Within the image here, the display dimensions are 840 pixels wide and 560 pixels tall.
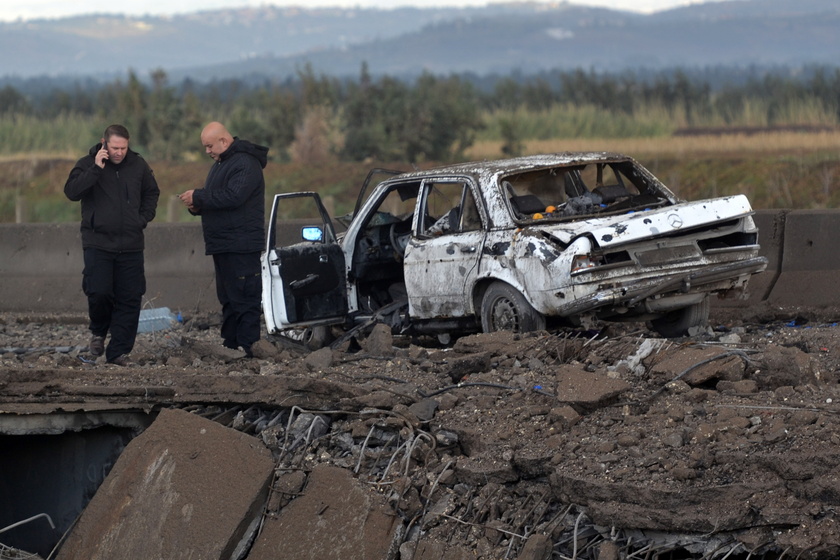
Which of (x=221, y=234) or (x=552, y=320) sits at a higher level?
(x=221, y=234)

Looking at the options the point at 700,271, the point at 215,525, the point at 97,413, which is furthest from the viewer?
the point at 700,271

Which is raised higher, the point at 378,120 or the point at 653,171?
the point at 378,120

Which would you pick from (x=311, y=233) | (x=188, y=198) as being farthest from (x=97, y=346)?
(x=311, y=233)

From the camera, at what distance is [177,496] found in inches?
241

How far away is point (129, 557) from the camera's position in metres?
6.02

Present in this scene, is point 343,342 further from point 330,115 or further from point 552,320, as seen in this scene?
point 330,115

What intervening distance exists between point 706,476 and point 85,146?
30.8 meters

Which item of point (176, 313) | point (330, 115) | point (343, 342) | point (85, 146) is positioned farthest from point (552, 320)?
point (85, 146)

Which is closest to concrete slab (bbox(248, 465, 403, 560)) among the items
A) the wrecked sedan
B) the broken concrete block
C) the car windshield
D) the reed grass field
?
the broken concrete block

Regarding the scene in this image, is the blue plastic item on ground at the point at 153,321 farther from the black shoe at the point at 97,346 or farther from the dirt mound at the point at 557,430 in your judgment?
the dirt mound at the point at 557,430

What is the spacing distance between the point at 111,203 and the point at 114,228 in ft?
0.61

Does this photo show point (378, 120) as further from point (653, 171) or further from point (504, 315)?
point (504, 315)

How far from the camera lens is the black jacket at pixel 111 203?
28.1ft

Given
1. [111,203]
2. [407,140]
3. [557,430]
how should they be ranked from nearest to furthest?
[557,430] → [111,203] → [407,140]
